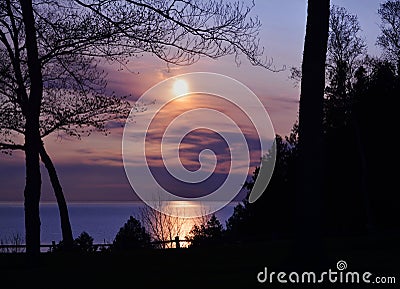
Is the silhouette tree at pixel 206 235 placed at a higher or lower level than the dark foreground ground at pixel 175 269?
higher

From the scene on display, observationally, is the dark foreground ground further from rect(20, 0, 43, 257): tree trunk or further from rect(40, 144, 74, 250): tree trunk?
rect(40, 144, 74, 250): tree trunk

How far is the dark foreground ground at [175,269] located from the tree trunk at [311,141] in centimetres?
40

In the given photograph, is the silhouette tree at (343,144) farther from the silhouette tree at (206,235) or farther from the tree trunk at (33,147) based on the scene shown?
the tree trunk at (33,147)

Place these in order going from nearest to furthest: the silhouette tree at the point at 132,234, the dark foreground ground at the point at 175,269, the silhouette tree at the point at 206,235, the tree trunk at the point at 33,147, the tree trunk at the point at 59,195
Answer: the dark foreground ground at the point at 175,269, the tree trunk at the point at 33,147, the tree trunk at the point at 59,195, the silhouette tree at the point at 206,235, the silhouette tree at the point at 132,234

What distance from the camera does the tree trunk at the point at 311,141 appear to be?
581 inches

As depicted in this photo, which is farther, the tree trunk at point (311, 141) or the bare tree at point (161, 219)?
the bare tree at point (161, 219)

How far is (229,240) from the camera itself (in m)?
33.3

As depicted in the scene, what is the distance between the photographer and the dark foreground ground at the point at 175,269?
14.6 meters

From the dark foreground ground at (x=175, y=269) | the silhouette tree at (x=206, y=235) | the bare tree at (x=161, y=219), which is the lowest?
the dark foreground ground at (x=175, y=269)

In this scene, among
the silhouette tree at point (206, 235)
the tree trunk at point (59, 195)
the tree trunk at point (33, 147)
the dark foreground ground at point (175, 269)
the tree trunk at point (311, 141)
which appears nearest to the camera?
the dark foreground ground at point (175, 269)

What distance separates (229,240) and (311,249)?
18.7 metres

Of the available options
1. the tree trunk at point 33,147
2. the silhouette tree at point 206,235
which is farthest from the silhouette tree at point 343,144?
the tree trunk at point 33,147

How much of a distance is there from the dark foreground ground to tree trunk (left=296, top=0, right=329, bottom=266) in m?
0.40

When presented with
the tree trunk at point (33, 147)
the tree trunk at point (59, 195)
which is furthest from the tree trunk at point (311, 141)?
the tree trunk at point (59, 195)
